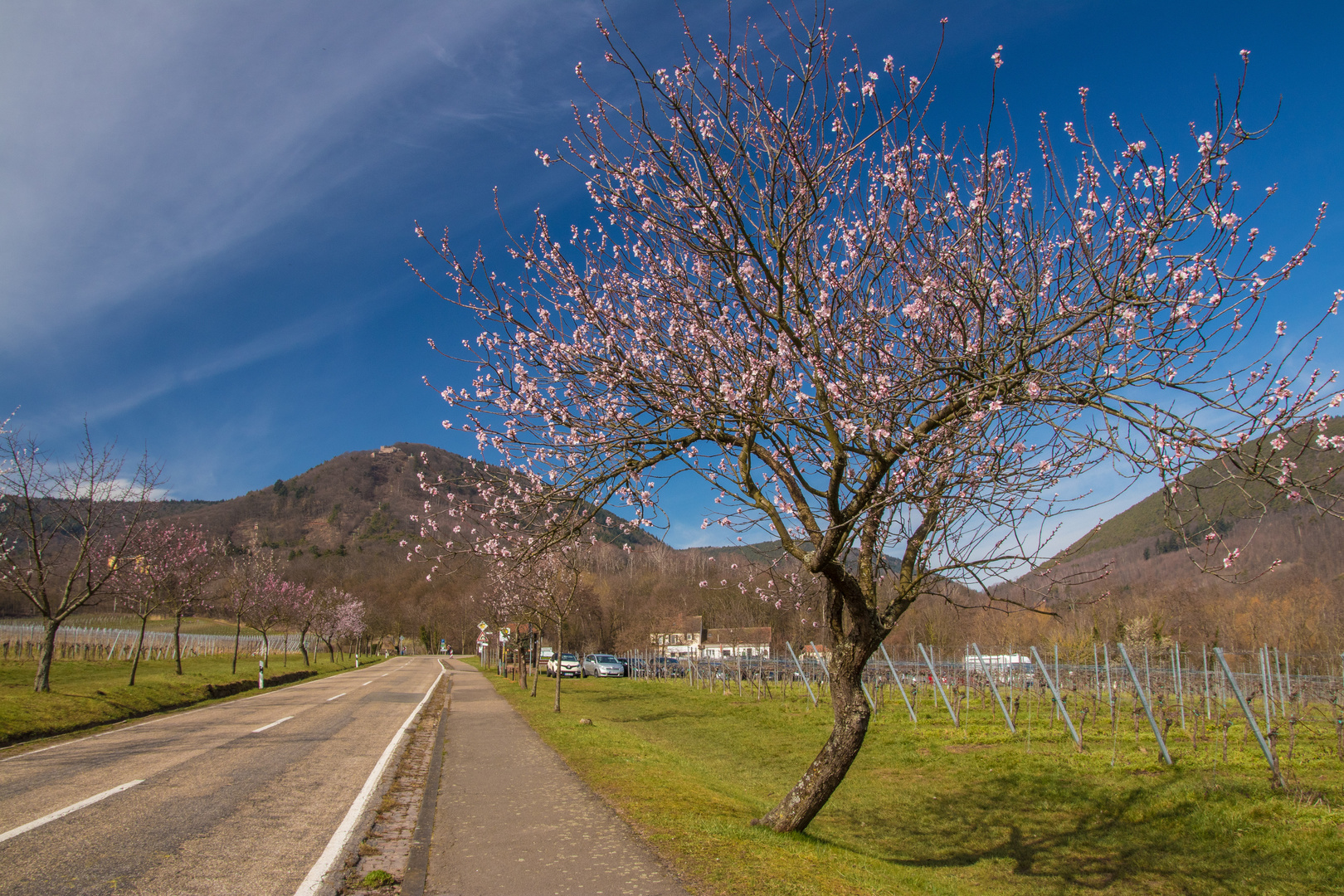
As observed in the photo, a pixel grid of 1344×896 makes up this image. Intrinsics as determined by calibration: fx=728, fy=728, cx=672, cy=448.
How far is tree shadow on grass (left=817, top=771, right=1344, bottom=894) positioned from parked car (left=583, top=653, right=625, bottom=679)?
133 feet

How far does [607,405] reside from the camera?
721 centimetres

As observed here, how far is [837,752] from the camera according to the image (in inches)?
294

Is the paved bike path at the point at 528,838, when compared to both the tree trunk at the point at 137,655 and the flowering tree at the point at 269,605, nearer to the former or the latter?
the tree trunk at the point at 137,655

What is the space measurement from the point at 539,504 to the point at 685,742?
15.1 m

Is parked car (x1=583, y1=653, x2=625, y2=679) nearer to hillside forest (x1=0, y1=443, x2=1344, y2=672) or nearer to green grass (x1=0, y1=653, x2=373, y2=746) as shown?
hillside forest (x1=0, y1=443, x2=1344, y2=672)

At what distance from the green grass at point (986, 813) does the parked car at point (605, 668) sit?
3382 centimetres

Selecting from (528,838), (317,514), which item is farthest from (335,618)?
(317,514)

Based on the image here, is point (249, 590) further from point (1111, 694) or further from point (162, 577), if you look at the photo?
point (1111, 694)

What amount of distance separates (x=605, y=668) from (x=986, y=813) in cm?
4230

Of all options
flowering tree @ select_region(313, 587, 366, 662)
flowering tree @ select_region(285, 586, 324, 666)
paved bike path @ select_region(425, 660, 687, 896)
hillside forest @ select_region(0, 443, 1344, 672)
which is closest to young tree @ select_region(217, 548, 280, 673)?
hillside forest @ select_region(0, 443, 1344, 672)

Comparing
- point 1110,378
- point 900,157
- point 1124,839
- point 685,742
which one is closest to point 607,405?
point 900,157

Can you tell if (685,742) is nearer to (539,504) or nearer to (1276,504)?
(539,504)

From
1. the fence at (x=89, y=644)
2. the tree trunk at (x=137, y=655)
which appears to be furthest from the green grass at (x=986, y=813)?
the fence at (x=89, y=644)

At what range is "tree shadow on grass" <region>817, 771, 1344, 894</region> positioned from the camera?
9.49m
